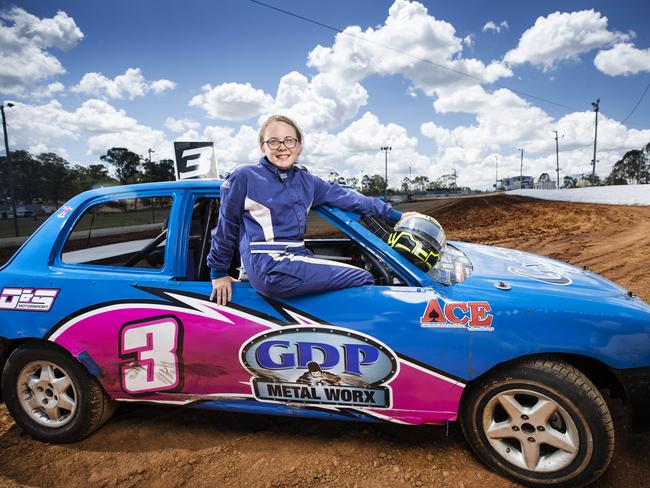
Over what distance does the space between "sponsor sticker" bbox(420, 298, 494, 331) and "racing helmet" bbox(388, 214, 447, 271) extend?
0.78 feet

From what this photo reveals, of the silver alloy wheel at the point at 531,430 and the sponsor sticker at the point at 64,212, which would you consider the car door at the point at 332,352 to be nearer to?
the silver alloy wheel at the point at 531,430

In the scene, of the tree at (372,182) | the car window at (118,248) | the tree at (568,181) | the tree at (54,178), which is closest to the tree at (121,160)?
the tree at (54,178)

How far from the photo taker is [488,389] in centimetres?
190

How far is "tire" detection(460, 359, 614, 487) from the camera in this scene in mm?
1812

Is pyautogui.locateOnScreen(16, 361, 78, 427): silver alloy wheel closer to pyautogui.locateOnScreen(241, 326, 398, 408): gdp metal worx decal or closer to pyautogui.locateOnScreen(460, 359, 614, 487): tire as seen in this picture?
pyautogui.locateOnScreen(241, 326, 398, 408): gdp metal worx decal

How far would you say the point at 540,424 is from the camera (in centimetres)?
188

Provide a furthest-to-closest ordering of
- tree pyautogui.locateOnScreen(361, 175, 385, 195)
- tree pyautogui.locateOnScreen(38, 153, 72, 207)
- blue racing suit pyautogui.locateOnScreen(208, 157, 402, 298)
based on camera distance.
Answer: tree pyautogui.locateOnScreen(361, 175, 385, 195) < tree pyautogui.locateOnScreen(38, 153, 72, 207) < blue racing suit pyautogui.locateOnScreen(208, 157, 402, 298)

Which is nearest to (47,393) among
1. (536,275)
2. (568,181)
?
(536,275)

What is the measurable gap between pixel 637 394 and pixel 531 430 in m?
0.53

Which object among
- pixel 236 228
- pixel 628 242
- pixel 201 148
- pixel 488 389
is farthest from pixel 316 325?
pixel 628 242

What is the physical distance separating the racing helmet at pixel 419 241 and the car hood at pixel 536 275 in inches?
10.9

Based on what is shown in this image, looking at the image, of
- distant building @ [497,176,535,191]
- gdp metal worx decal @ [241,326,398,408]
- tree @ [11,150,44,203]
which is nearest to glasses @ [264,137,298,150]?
gdp metal worx decal @ [241,326,398,408]

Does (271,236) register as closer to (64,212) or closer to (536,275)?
(64,212)

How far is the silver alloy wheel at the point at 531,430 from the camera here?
1.86 meters
